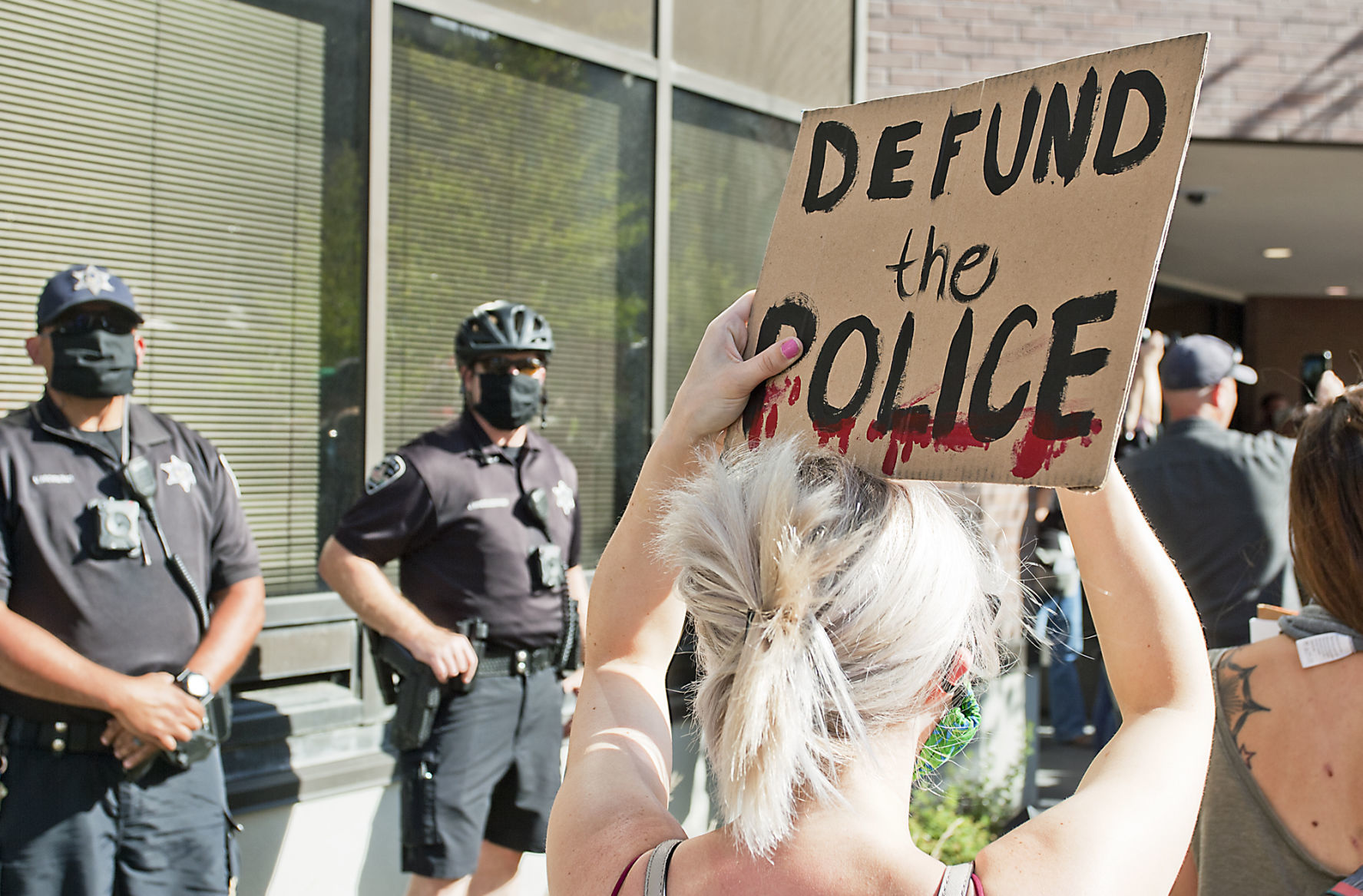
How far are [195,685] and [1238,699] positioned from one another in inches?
99.1

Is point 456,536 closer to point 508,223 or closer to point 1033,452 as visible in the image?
point 508,223

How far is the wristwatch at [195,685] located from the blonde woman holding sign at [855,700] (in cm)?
200

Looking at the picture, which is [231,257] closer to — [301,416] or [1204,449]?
[301,416]

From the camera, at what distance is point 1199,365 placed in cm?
431

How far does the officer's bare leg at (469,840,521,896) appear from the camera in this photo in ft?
11.9

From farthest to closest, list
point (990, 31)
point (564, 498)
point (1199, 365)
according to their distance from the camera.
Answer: point (990, 31)
point (1199, 365)
point (564, 498)

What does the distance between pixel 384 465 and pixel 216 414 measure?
71 cm

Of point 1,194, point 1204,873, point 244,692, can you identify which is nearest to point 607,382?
point 244,692

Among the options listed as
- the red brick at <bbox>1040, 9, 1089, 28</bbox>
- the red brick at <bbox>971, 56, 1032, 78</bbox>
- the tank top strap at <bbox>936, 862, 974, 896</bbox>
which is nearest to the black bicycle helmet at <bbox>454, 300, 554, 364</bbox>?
the tank top strap at <bbox>936, 862, 974, 896</bbox>

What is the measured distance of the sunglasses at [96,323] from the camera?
9.76 ft

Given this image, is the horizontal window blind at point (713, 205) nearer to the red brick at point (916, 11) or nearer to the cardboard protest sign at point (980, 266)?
the red brick at point (916, 11)

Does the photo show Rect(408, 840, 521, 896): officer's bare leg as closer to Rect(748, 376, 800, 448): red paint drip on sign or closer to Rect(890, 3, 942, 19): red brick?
Rect(748, 376, 800, 448): red paint drip on sign

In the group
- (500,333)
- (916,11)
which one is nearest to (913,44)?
(916,11)

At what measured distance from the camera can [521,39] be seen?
4.68 meters
